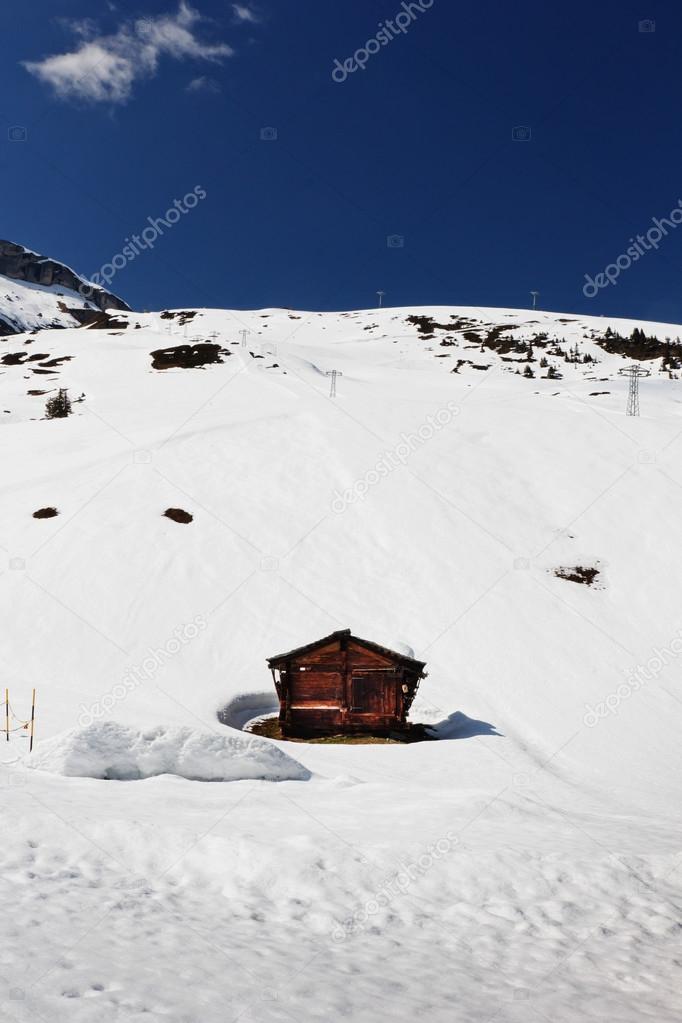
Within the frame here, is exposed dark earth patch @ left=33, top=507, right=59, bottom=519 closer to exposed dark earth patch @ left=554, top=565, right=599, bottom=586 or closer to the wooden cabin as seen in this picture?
the wooden cabin

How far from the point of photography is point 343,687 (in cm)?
2617

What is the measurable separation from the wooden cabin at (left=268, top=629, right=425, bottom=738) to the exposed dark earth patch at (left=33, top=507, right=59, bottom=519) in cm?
2030

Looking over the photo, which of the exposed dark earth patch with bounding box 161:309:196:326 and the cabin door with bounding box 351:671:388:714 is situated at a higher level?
the exposed dark earth patch with bounding box 161:309:196:326

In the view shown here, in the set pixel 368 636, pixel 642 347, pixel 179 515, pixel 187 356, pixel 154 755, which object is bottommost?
pixel 154 755

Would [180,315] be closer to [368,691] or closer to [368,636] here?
[368,636]

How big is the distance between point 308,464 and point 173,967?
4055 centimetres

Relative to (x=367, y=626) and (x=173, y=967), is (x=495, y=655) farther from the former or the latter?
(x=173, y=967)

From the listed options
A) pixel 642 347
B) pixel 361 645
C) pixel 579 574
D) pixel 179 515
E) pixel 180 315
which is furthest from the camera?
pixel 180 315

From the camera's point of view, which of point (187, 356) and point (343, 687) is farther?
point (187, 356)

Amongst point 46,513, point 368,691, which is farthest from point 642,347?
point 368,691

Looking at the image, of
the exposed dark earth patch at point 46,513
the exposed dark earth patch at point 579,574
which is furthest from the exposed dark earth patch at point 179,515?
the exposed dark earth patch at point 579,574

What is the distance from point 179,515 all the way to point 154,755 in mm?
28361

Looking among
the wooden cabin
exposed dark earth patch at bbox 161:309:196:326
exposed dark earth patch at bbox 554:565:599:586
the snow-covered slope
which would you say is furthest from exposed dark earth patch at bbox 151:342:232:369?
the wooden cabin

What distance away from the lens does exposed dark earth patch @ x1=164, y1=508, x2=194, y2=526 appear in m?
38.2
